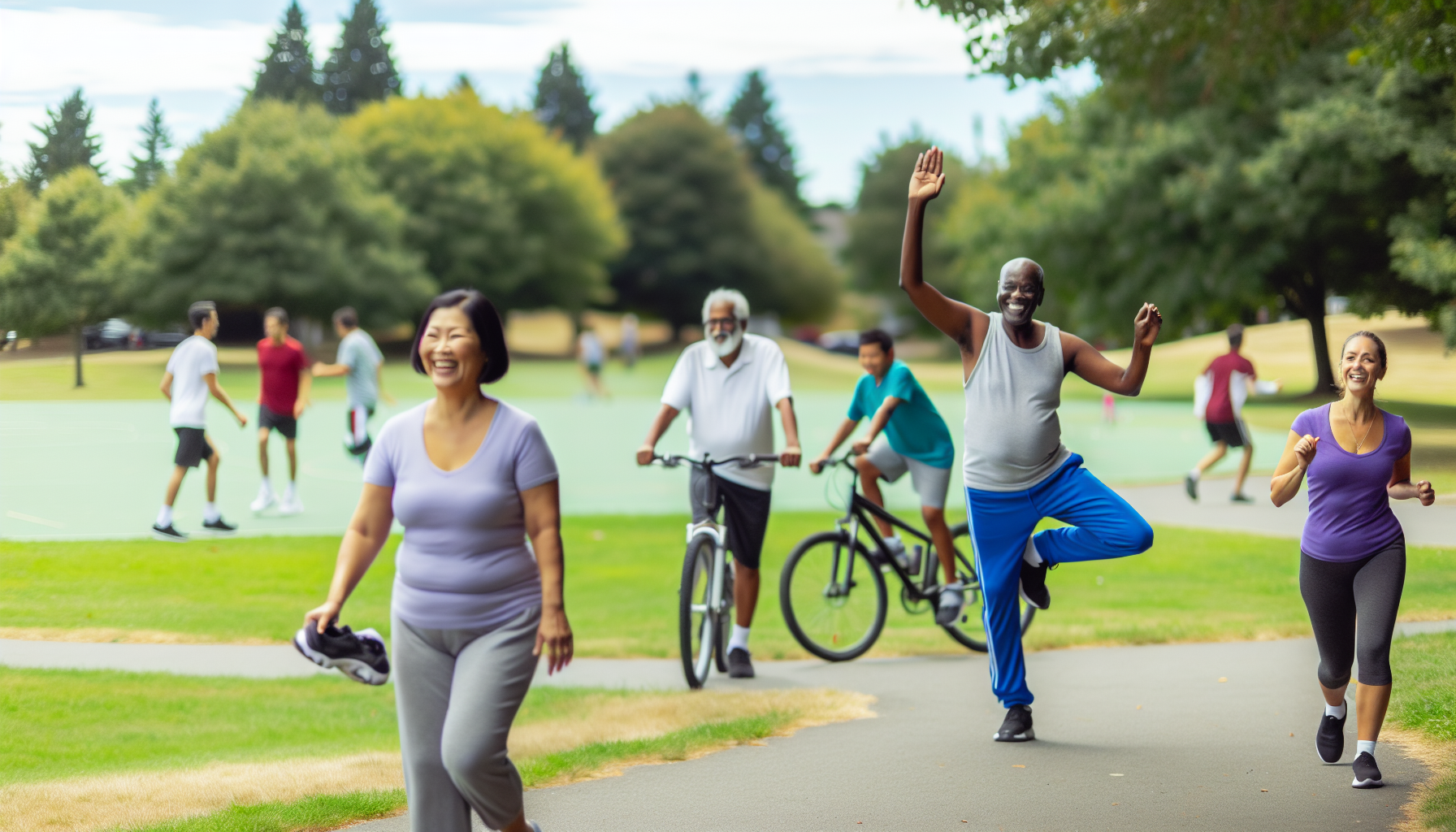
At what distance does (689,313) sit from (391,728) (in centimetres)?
6097

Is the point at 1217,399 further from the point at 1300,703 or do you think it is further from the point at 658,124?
the point at 658,124

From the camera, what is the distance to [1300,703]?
739 cm

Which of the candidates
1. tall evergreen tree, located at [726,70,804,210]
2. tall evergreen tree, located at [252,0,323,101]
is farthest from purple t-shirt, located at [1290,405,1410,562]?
tall evergreen tree, located at [726,70,804,210]

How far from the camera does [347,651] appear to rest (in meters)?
4.02

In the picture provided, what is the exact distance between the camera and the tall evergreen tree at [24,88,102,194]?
8.53m

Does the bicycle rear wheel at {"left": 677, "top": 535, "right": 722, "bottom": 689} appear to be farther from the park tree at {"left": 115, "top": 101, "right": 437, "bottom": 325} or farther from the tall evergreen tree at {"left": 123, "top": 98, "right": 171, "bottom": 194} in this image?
the tall evergreen tree at {"left": 123, "top": 98, "right": 171, "bottom": 194}

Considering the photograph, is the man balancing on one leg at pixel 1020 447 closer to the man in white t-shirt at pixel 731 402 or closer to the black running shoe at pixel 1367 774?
the black running shoe at pixel 1367 774

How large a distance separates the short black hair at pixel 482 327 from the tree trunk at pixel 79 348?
6.17 metres

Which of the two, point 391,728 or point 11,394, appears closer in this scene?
point 391,728

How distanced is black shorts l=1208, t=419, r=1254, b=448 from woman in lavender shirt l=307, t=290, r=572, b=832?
14.2m

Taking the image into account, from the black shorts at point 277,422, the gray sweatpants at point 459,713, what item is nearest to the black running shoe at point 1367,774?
the gray sweatpants at point 459,713

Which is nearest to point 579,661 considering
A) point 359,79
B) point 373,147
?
point 373,147

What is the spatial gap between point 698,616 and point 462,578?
4.46 meters

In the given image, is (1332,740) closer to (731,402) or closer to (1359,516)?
(1359,516)
